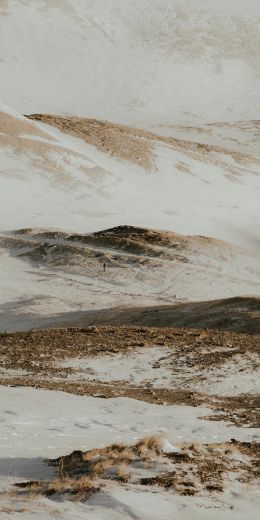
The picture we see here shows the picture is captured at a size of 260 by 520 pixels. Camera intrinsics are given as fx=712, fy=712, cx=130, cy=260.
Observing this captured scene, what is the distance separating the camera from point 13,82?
16300 cm

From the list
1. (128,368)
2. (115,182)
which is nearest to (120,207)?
(115,182)

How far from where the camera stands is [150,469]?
9.41 metres

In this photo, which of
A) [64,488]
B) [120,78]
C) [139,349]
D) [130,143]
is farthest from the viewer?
[120,78]

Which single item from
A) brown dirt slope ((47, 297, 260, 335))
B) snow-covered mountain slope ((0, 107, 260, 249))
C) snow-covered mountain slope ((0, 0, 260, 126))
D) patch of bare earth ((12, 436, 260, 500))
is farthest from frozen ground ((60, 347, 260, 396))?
snow-covered mountain slope ((0, 0, 260, 126))

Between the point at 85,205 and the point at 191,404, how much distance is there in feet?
183

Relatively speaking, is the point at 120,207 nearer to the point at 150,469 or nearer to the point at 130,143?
the point at 130,143

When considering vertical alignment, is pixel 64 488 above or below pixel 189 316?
above

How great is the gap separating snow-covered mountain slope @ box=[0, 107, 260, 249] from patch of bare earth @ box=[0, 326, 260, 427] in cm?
3849

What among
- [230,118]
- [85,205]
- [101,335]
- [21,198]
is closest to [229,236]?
[85,205]

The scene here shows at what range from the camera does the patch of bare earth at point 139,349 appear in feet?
56.1

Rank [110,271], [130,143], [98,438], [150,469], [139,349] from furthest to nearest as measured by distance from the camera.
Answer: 1. [130,143]
2. [110,271]
3. [139,349]
4. [98,438]
5. [150,469]

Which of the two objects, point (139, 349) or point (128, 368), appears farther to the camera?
point (139, 349)

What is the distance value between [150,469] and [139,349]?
43.2 feet

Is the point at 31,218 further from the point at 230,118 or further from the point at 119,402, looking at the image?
the point at 230,118
